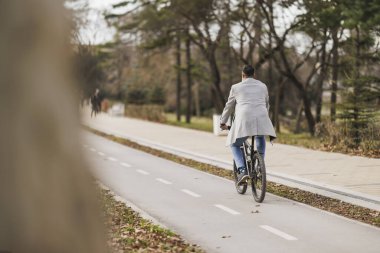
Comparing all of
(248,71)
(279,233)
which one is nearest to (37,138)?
(279,233)

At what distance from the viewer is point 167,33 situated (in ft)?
101

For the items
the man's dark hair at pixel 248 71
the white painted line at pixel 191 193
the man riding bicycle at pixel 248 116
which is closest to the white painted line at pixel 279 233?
the man riding bicycle at pixel 248 116

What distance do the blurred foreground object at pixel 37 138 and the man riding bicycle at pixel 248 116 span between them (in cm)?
555

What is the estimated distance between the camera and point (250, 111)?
850cm

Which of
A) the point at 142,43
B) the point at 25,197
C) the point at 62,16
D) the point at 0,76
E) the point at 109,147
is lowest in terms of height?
the point at 109,147

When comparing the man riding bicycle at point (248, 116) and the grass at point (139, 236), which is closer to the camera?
the grass at point (139, 236)

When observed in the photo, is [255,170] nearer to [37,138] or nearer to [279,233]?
[279,233]

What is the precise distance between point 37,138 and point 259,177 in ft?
19.0

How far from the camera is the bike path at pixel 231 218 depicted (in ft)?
20.1

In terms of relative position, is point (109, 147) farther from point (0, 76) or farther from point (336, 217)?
point (0, 76)

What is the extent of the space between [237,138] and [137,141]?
13.6 m

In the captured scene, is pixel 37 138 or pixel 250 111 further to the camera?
pixel 250 111

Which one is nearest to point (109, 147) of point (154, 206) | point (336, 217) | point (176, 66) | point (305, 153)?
point (305, 153)

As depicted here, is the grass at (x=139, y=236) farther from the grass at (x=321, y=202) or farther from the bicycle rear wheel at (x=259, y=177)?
the bicycle rear wheel at (x=259, y=177)
